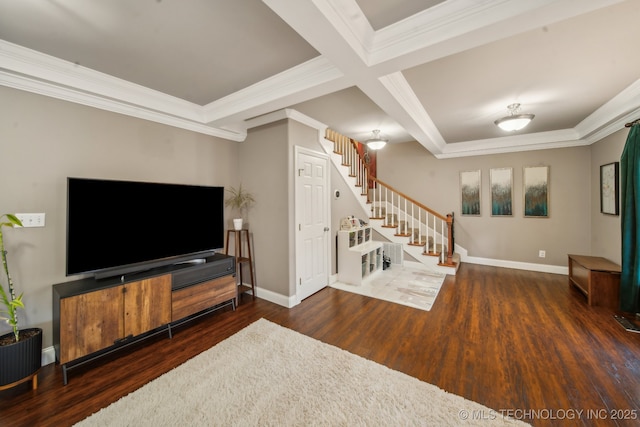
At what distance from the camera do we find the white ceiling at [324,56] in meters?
1.54

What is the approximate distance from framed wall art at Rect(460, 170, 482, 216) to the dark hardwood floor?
7.13 ft

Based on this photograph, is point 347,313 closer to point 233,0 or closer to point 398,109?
point 398,109

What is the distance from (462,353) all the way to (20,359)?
358 centimetres

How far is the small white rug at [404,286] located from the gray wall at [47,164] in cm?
290

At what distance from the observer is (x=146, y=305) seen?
93.8 inches

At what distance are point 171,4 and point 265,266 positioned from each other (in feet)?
9.57

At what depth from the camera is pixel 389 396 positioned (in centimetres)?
175

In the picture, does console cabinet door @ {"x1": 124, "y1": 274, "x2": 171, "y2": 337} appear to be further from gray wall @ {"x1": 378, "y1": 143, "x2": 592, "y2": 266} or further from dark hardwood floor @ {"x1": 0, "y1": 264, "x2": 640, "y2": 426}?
gray wall @ {"x1": 378, "y1": 143, "x2": 592, "y2": 266}

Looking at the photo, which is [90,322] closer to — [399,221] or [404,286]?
[404,286]

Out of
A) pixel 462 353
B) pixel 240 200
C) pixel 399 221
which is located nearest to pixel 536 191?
pixel 399 221

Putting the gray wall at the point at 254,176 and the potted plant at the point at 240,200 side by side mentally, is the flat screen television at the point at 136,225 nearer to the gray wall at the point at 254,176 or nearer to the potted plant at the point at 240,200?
the gray wall at the point at 254,176

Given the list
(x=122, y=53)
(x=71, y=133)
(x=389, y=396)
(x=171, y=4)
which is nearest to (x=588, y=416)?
(x=389, y=396)

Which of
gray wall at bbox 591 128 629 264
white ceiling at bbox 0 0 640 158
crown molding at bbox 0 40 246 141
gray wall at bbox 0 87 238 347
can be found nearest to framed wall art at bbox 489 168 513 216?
gray wall at bbox 591 128 629 264

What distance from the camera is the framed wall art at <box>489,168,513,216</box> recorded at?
16.4 ft
